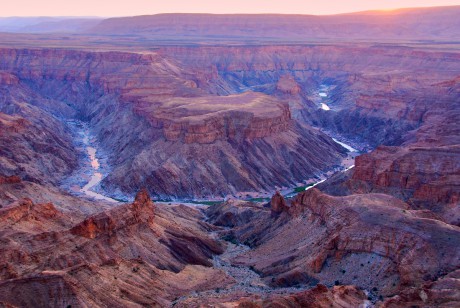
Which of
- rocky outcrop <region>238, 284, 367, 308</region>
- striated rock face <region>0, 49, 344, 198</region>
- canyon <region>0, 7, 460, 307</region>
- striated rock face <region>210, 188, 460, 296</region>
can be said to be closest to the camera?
rocky outcrop <region>238, 284, 367, 308</region>

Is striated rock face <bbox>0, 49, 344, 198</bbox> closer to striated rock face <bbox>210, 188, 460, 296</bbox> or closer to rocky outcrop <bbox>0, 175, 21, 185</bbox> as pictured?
rocky outcrop <bbox>0, 175, 21, 185</bbox>

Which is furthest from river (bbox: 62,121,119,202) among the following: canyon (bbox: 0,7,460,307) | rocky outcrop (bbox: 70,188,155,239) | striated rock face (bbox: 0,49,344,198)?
rocky outcrop (bbox: 70,188,155,239)

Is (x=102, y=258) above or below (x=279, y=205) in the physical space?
above

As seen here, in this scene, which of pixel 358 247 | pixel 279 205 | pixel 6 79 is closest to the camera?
pixel 358 247

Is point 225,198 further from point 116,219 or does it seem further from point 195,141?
point 116,219

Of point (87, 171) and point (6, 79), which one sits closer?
point (87, 171)

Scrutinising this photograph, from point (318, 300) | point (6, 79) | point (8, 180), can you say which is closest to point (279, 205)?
point (318, 300)

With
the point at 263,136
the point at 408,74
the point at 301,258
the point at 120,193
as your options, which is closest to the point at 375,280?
the point at 301,258

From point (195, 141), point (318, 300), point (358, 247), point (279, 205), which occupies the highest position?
point (318, 300)

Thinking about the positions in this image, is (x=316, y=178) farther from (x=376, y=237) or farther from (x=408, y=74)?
(x=408, y=74)
